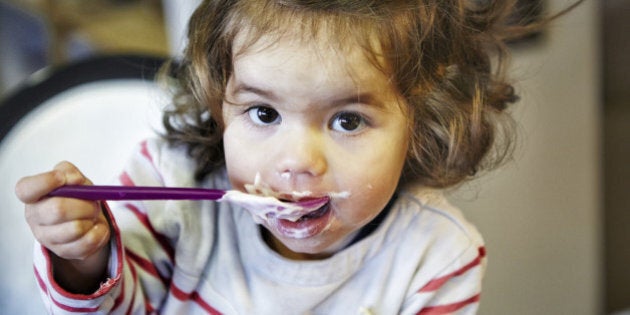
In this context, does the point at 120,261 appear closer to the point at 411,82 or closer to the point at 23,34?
the point at 411,82

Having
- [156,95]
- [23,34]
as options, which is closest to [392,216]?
[156,95]

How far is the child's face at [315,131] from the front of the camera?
599 mm

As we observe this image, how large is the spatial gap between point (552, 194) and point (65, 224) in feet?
3.50

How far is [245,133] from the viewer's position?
25.5 inches

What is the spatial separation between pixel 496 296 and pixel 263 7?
887 millimetres

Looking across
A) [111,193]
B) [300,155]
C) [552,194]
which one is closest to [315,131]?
[300,155]

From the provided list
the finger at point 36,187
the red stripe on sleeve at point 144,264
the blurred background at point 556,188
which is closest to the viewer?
the finger at point 36,187

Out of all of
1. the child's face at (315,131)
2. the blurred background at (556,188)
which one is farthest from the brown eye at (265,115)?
the blurred background at (556,188)

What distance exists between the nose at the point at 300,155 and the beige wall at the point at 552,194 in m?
0.70

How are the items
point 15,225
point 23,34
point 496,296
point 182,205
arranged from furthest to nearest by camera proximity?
point 23,34 → point 496,296 → point 15,225 → point 182,205

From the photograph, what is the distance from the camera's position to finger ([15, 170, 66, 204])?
1.90 feet

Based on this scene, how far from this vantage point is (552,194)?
1.44 meters

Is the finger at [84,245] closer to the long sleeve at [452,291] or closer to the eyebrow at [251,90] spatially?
the eyebrow at [251,90]

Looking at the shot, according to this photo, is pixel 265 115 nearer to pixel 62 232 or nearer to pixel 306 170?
pixel 306 170
